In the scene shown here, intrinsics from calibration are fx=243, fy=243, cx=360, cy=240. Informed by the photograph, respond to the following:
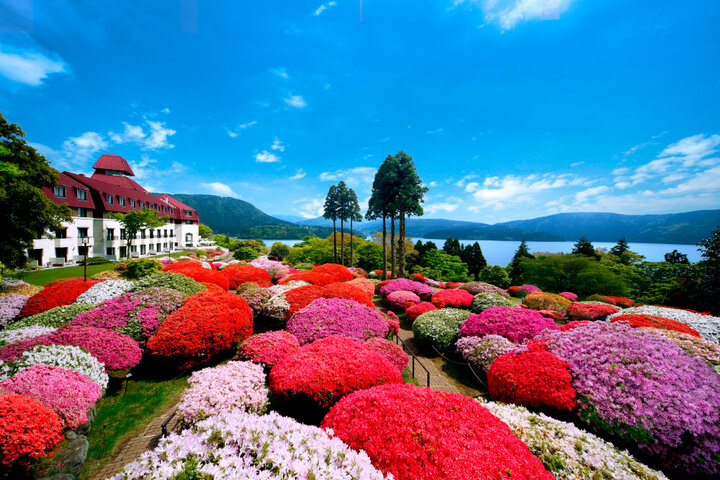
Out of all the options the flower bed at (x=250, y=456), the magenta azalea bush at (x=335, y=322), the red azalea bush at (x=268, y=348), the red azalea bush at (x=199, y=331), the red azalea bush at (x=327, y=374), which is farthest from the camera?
the magenta azalea bush at (x=335, y=322)

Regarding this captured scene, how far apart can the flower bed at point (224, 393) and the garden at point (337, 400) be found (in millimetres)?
31

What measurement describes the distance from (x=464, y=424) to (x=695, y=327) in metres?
11.9

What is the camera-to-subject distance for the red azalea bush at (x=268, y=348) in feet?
19.8

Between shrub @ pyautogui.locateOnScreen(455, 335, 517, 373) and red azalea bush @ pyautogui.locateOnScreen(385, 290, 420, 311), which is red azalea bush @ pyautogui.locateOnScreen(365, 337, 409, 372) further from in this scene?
red azalea bush @ pyautogui.locateOnScreen(385, 290, 420, 311)

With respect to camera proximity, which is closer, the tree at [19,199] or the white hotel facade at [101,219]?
the tree at [19,199]

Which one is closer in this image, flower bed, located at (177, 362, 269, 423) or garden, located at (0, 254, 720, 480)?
→ garden, located at (0, 254, 720, 480)

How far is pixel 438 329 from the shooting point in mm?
9742

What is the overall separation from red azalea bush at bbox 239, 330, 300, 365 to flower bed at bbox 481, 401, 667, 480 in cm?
497

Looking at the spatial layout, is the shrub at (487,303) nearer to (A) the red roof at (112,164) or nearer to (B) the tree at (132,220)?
(B) the tree at (132,220)

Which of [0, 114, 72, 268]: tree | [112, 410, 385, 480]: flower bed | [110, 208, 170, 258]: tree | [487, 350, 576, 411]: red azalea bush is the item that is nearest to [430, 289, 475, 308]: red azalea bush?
[487, 350, 576, 411]: red azalea bush

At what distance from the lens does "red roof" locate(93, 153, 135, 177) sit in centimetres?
4172

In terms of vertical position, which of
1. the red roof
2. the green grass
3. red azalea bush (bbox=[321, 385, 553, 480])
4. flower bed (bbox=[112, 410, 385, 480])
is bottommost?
the green grass

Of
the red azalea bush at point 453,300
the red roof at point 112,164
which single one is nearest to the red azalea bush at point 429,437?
the red azalea bush at point 453,300

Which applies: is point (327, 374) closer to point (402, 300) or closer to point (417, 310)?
point (417, 310)
